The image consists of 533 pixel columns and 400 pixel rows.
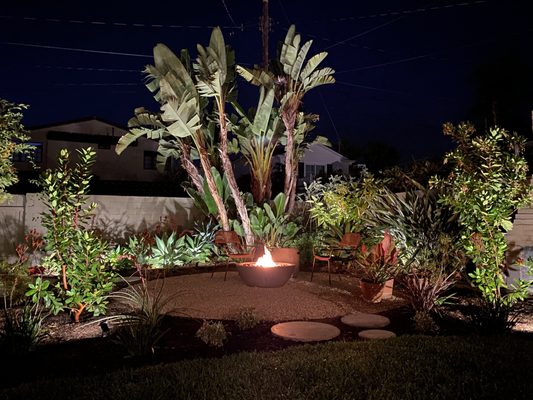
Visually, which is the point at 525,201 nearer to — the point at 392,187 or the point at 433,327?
the point at 433,327

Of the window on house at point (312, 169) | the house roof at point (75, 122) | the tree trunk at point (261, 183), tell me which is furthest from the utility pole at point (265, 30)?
the window on house at point (312, 169)

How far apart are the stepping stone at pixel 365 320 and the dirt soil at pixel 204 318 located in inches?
3.8

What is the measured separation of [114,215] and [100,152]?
14061 mm

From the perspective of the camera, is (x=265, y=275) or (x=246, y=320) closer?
(x=246, y=320)

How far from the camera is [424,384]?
3438mm

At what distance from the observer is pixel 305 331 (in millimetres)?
5031

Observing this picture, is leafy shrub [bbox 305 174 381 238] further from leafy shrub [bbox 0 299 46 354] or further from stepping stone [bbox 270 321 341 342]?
leafy shrub [bbox 0 299 46 354]

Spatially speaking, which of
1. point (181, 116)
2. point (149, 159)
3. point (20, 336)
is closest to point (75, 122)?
point (149, 159)

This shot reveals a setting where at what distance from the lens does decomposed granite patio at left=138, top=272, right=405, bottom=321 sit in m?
5.97

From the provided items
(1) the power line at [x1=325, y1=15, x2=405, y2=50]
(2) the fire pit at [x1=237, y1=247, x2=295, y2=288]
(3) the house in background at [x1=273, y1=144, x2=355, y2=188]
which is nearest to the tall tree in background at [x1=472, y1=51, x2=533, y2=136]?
(3) the house in background at [x1=273, y1=144, x2=355, y2=188]

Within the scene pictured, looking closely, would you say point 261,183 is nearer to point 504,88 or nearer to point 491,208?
point 491,208

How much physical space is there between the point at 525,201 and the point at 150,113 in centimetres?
799

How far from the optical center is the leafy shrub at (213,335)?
4.59 m

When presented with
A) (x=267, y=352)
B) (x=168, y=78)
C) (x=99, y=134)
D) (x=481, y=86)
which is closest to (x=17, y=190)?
(x=99, y=134)
